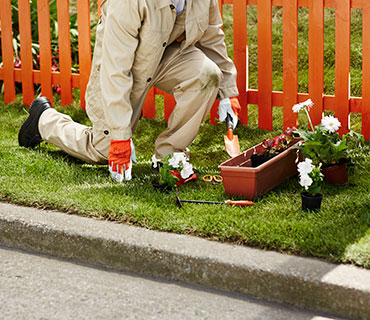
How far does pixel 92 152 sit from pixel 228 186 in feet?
3.49

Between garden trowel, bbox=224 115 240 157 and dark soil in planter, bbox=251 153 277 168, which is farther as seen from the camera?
garden trowel, bbox=224 115 240 157

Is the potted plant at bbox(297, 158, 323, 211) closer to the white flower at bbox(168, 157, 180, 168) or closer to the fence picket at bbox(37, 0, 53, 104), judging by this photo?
the white flower at bbox(168, 157, 180, 168)

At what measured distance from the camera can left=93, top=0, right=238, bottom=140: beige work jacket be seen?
405cm

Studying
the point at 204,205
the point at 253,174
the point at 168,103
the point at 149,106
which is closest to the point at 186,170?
the point at 204,205

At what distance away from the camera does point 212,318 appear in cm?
292

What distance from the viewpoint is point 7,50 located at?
6.21 meters

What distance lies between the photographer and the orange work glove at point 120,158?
13.6ft

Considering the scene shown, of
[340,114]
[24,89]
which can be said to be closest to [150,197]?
[340,114]

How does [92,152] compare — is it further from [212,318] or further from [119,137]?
[212,318]

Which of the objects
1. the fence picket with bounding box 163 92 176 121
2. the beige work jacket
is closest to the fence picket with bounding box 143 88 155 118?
the fence picket with bounding box 163 92 176 121

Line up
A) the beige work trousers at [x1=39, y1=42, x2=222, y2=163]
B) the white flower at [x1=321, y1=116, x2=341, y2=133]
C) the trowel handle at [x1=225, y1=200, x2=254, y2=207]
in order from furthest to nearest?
1. the beige work trousers at [x1=39, y1=42, x2=222, y2=163]
2. the white flower at [x1=321, y1=116, x2=341, y2=133]
3. the trowel handle at [x1=225, y1=200, x2=254, y2=207]

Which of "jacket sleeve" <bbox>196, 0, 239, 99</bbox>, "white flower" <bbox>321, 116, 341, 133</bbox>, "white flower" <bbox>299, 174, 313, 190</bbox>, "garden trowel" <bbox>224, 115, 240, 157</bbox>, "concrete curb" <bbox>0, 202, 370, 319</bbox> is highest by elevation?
"jacket sleeve" <bbox>196, 0, 239, 99</bbox>

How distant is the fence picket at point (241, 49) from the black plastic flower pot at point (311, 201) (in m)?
1.73

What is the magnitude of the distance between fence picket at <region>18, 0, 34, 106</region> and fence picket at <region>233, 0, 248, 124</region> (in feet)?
6.01
